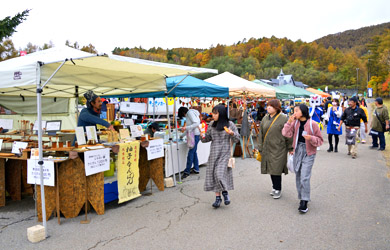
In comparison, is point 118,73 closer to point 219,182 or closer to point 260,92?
point 219,182

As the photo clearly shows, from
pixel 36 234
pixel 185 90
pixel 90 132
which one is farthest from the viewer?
pixel 185 90

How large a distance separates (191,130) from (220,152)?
2151 millimetres

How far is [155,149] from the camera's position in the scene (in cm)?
577

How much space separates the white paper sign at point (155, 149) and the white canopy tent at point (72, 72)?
1.43m

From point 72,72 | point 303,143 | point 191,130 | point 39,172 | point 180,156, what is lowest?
point 180,156

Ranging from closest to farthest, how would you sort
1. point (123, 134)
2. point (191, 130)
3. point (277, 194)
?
point (277, 194) < point (123, 134) < point (191, 130)

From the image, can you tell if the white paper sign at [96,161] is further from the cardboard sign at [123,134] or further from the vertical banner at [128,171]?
the cardboard sign at [123,134]

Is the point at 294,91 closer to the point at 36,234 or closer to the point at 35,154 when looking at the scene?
the point at 35,154

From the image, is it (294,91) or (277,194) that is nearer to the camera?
(277,194)

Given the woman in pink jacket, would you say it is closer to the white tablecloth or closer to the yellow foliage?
the white tablecloth

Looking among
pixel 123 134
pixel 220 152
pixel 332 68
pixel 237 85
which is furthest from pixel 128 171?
pixel 332 68

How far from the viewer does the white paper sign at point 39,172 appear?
407cm

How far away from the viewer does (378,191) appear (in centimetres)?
564

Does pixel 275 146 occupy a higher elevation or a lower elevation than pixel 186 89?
lower
